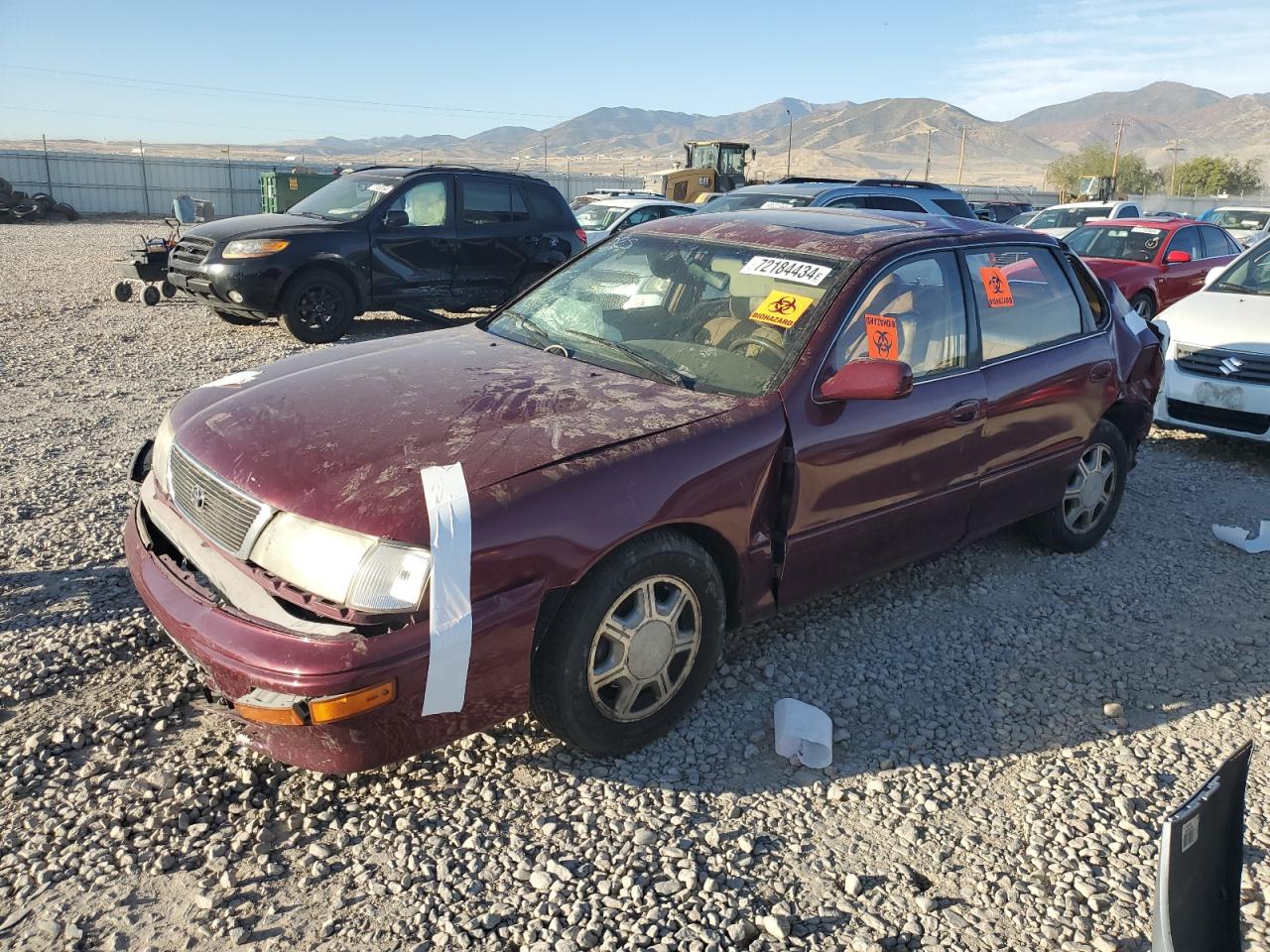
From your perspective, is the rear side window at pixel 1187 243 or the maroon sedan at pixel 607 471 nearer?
the maroon sedan at pixel 607 471

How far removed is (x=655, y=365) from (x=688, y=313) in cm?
36

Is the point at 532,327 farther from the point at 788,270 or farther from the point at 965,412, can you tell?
the point at 965,412

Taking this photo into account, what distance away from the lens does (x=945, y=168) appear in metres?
157

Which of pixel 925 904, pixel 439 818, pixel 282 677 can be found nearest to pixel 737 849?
pixel 925 904

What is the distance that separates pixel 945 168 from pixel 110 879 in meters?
171

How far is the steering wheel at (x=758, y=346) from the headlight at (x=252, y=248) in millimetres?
7060

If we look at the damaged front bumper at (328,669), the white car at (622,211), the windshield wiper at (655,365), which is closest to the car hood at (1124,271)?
the white car at (622,211)

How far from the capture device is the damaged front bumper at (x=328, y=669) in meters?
2.48

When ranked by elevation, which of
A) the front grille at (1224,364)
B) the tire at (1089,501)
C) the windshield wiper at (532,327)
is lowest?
the tire at (1089,501)

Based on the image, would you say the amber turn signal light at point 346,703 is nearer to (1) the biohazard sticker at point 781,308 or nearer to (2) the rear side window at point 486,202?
(1) the biohazard sticker at point 781,308

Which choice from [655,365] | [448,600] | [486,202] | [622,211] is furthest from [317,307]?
[448,600]

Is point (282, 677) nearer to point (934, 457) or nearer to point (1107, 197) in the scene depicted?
point (934, 457)

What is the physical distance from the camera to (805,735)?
3.27 meters

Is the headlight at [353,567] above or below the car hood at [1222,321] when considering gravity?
below
